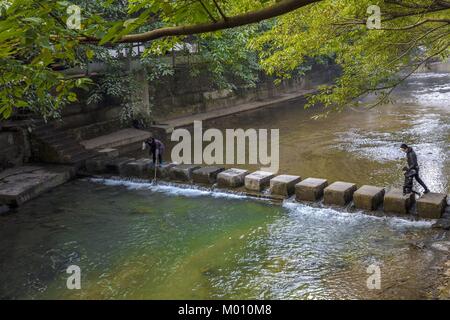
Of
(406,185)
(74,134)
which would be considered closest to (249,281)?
(406,185)

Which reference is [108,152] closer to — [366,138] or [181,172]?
[181,172]

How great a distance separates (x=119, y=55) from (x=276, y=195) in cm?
1156

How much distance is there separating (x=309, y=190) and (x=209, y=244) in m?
3.25

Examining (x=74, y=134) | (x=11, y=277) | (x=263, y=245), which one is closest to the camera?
(x=11, y=277)

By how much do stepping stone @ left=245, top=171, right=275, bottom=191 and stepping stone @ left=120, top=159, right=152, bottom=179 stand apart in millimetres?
3663

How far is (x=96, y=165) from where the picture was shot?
50.1 ft

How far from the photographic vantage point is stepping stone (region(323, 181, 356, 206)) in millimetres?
10930

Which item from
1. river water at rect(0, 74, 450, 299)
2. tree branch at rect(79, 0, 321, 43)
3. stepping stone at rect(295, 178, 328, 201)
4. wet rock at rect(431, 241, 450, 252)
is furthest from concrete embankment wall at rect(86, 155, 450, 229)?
tree branch at rect(79, 0, 321, 43)

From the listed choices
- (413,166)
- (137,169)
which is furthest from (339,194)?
(137,169)

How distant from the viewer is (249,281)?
313 inches

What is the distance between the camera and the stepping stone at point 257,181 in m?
12.4

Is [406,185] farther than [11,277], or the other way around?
[406,185]

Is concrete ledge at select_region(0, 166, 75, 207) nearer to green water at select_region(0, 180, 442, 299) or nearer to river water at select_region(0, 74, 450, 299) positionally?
river water at select_region(0, 74, 450, 299)
